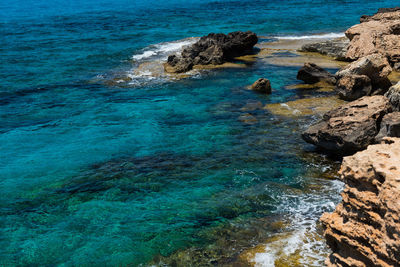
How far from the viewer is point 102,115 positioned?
21.2 meters

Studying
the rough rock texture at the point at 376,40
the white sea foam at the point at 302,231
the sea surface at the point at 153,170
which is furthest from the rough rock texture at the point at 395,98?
the rough rock texture at the point at 376,40

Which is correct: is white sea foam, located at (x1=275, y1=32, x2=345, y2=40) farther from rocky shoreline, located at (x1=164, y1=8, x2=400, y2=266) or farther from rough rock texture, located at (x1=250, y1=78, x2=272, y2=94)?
rough rock texture, located at (x1=250, y1=78, x2=272, y2=94)

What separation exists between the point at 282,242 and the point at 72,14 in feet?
214

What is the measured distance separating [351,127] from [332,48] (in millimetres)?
18444

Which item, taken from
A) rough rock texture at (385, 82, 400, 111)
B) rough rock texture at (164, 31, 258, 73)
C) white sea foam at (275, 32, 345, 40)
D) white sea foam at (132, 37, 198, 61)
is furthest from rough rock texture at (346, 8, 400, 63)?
white sea foam at (132, 37, 198, 61)

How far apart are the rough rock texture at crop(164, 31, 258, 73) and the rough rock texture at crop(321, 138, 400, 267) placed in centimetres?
2208

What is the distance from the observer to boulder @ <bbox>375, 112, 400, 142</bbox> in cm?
1105

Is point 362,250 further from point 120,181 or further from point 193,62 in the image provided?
point 193,62

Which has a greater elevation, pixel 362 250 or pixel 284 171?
pixel 362 250

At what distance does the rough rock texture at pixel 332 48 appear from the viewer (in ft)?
95.0

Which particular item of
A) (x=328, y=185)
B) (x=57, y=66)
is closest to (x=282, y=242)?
(x=328, y=185)

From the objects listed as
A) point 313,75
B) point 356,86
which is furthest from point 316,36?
point 356,86

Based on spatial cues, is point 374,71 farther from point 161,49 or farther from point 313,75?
point 161,49

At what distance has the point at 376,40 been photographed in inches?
987
